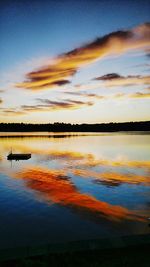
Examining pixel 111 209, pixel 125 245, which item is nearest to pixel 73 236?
pixel 111 209

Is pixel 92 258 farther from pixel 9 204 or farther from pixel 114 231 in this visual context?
pixel 9 204

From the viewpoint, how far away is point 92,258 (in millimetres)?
7184

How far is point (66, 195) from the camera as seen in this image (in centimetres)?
2270

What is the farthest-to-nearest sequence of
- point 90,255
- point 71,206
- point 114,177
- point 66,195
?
point 114,177
point 66,195
point 71,206
point 90,255

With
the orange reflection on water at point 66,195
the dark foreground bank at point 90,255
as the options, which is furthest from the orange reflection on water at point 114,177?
the dark foreground bank at point 90,255

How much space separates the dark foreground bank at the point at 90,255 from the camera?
22.5 ft

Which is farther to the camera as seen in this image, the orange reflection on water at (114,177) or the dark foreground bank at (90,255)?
the orange reflection on water at (114,177)

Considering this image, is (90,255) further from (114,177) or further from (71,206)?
(114,177)

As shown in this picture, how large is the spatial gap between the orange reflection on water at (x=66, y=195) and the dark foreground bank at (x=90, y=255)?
8.76 meters

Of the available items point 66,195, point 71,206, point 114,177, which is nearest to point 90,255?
point 71,206

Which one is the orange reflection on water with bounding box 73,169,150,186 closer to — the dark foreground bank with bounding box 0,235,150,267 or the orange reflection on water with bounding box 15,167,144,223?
the orange reflection on water with bounding box 15,167,144,223

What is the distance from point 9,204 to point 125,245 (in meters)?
12.7

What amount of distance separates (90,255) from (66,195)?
15.5m

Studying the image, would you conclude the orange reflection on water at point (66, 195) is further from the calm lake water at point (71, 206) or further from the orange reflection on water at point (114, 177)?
the orange reflection on water at point (114, 177)
